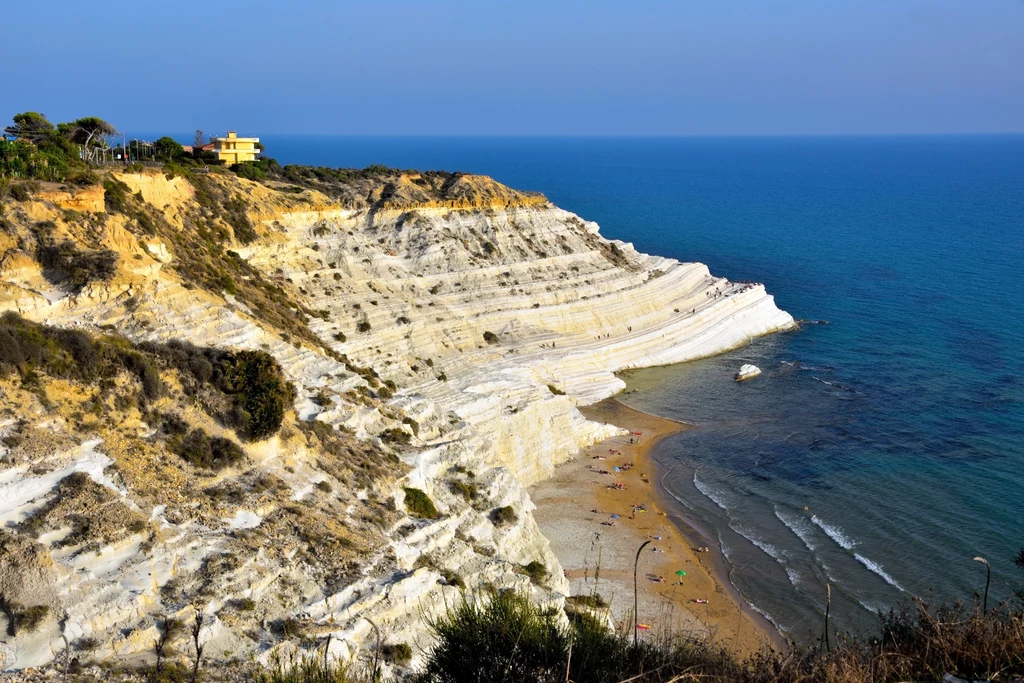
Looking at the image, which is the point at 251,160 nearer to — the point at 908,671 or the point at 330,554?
the point at 330,554

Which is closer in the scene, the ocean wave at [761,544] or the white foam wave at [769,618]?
the white foam wave at [769,618]

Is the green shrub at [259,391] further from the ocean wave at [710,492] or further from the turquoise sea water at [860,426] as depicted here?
the ocean wave at [710,492]

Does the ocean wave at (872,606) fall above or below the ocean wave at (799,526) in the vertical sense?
above

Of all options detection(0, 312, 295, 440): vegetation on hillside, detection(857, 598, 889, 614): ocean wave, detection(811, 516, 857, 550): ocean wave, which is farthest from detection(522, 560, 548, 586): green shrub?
detection(811, 516, 857, 550): ocean wave

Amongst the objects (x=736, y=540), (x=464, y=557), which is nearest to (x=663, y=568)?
(x=736, y=540)

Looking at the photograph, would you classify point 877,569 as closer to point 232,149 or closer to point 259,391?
point 259,391

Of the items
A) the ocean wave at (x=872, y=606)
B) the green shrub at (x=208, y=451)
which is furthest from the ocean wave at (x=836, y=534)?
the green shrub at (x=208, y=451)

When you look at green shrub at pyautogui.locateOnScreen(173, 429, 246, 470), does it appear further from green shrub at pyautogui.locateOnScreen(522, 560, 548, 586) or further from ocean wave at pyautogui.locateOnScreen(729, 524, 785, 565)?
ocean wave at pyautogui.locateOnScreen(729, 524, 785, 565)

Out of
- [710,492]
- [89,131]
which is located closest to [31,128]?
[89,131]
